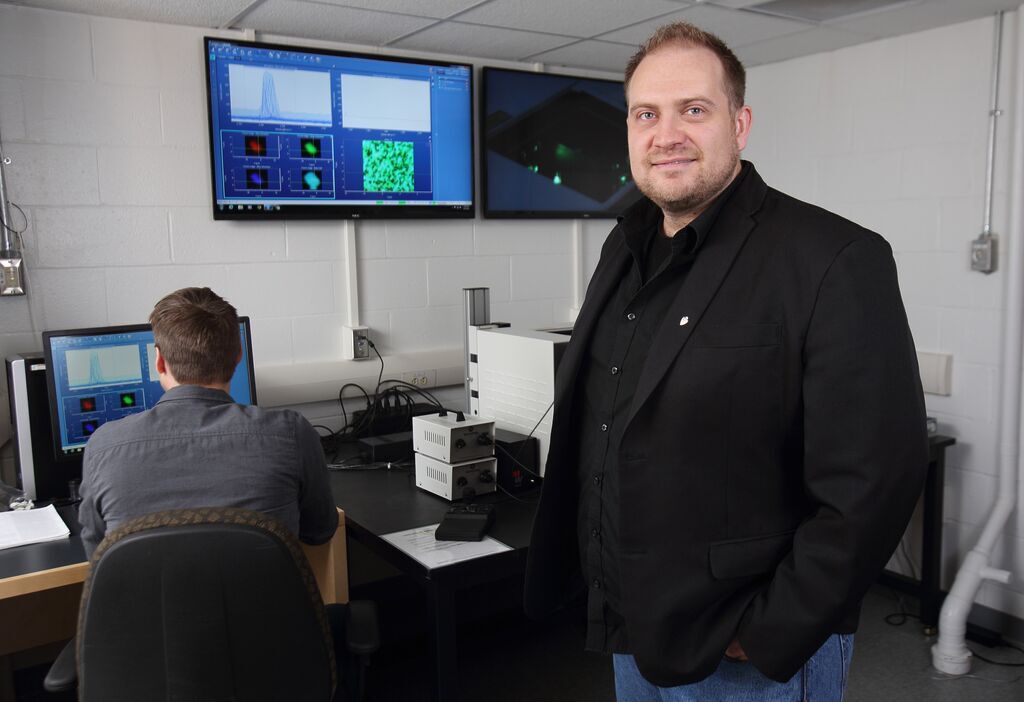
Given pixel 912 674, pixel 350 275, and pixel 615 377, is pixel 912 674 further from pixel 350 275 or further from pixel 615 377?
pixel 350 275

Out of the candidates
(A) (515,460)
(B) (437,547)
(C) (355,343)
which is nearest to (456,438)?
(A) (515,460)

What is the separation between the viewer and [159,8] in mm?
2549

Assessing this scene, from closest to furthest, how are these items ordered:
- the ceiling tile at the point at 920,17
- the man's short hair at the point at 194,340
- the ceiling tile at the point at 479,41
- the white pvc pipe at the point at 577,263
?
the man's short hair at the point at 194,340, the ceiling tile at the point at 920,17, the ceiling tile at the point at 479,41, the white pvc pipe at the point at 577,263

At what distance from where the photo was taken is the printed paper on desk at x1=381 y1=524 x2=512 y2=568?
192 cm

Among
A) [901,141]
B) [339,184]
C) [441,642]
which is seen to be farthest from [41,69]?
[901,141]

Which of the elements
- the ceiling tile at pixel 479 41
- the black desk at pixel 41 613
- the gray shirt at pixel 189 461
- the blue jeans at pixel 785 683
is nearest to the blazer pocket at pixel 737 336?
the blue jeans at pixel 785 683

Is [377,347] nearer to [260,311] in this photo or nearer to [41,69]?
[260,311]

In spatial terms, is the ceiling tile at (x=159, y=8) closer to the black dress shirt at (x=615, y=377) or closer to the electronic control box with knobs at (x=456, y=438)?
the electronic control box with knobs at (x=456, y=438)

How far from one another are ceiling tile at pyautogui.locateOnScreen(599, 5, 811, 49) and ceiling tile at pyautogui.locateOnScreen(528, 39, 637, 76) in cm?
10

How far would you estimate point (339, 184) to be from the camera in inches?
120

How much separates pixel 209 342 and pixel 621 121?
258cm

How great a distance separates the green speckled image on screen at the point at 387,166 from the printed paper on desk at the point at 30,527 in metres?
1.53

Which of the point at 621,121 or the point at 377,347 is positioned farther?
the point at 621,121

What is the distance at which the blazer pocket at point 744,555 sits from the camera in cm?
114
